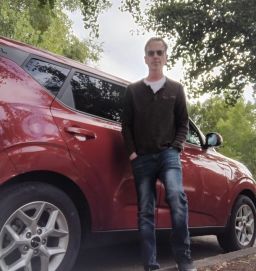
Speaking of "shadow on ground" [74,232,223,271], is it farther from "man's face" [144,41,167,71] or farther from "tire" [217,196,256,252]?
"man's face" [144,41,167,71]

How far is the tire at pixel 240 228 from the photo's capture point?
5.77 metres

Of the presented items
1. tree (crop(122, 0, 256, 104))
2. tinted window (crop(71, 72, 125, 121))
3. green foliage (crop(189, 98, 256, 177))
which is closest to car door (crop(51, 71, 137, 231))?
tinted window (crop(71, 72, 125, 121))

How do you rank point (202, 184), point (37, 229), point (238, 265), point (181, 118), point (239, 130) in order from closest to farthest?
point (37, 229)
point (181, 118)
point (238, 265)
point (202, 184)
point (239, 130)

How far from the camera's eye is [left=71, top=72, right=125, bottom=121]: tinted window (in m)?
4.22

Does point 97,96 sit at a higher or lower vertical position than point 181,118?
higher

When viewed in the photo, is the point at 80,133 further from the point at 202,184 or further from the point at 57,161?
the point at 202,184

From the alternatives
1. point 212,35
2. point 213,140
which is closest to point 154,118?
point 213,140

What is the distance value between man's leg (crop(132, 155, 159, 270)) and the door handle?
0.45m

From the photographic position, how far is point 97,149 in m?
4.00

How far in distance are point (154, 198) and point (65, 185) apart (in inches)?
32.4

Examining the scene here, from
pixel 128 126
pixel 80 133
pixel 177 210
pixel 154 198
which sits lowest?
pixel 177 210

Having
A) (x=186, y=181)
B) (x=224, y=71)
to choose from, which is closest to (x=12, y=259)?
(x=186, y=181)

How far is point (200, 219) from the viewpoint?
Result: 5.26 m

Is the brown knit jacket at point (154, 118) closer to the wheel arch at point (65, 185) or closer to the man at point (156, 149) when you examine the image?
the man at point (156, 149)
